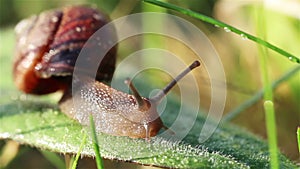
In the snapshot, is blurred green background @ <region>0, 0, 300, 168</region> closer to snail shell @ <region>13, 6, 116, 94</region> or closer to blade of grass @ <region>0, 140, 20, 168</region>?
blade of grass @ <region>0, 140, 20, 168</region>

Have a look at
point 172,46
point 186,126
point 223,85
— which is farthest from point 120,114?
point 172,46

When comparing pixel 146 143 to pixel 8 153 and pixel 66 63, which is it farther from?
pixel 8 153

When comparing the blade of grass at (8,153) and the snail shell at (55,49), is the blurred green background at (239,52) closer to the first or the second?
the blade of grass at (8,153)

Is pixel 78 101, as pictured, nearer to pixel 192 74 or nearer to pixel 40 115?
pixel 40 115

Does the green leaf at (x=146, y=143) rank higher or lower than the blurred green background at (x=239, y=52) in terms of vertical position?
lower

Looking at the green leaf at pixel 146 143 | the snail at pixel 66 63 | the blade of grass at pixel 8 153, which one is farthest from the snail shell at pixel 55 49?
the blade of grass at pixel 8 153

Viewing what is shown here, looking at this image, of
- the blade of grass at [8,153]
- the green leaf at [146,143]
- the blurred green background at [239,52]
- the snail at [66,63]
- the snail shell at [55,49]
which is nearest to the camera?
the green leaf at [146,143]
